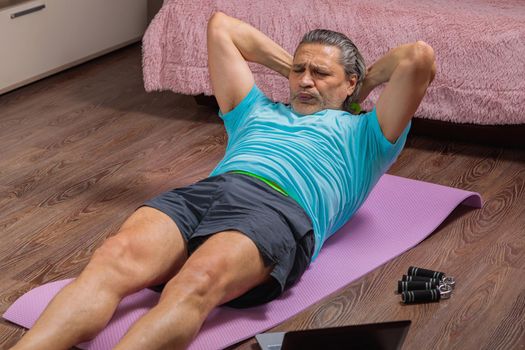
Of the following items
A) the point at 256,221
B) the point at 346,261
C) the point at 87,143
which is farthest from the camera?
the point at 87,143

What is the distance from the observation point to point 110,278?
1.76 meters

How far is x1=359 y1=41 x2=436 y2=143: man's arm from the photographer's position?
2.12 m

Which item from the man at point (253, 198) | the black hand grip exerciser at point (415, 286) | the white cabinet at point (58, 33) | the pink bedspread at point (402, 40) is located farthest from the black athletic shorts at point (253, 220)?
the white cabinet at point (58, 33)

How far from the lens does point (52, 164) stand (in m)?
2.91

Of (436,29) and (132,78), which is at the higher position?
(436,29)

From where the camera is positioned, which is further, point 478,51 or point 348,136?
point 478,51

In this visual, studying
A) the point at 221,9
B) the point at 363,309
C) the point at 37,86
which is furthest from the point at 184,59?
the point at 363,309

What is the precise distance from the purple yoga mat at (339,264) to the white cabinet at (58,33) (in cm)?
174

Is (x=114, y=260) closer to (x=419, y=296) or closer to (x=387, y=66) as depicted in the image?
(x=419, y=296)

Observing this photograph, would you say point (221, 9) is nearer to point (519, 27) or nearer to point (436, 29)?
point (436, 29)

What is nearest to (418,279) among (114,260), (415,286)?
(415,286)

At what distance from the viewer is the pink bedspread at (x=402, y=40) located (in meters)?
2.95

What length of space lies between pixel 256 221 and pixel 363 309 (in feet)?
1.14

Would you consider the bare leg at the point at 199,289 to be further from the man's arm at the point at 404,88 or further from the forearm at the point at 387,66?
the forearm at the point at 387,66
